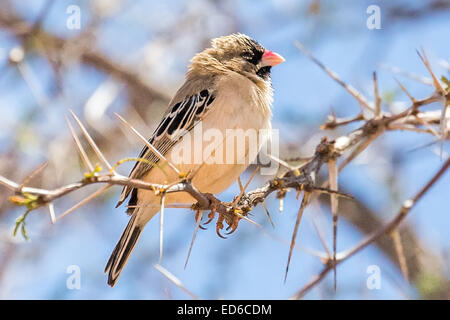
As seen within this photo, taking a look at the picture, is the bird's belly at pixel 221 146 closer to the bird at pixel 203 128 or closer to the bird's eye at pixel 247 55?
the bird at pixel 203 128

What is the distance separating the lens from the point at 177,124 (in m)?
4.23

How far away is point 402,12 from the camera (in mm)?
7777

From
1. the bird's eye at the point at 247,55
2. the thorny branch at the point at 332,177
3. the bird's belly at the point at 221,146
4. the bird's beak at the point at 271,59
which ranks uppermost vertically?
the bird's eye at the point at 247,55

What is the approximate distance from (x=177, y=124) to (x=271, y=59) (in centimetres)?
115

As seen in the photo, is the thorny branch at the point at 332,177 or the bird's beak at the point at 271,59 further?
the bird's beak at the point at 271,59

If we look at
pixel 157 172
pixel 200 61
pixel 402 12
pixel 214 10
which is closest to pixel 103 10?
pixel 214 10

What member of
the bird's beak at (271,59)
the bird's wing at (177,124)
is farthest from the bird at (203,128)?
the bird's beak at (271,59)

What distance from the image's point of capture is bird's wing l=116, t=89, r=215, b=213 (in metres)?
4.15

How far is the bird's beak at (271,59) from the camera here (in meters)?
4.88

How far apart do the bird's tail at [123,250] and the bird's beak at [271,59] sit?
167 cm

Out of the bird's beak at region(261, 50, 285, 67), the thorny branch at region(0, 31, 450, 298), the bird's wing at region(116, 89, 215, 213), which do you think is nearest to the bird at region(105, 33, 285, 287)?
the bird's wing at region(116, 89, 215, 213)

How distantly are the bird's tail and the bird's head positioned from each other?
1436 mm
